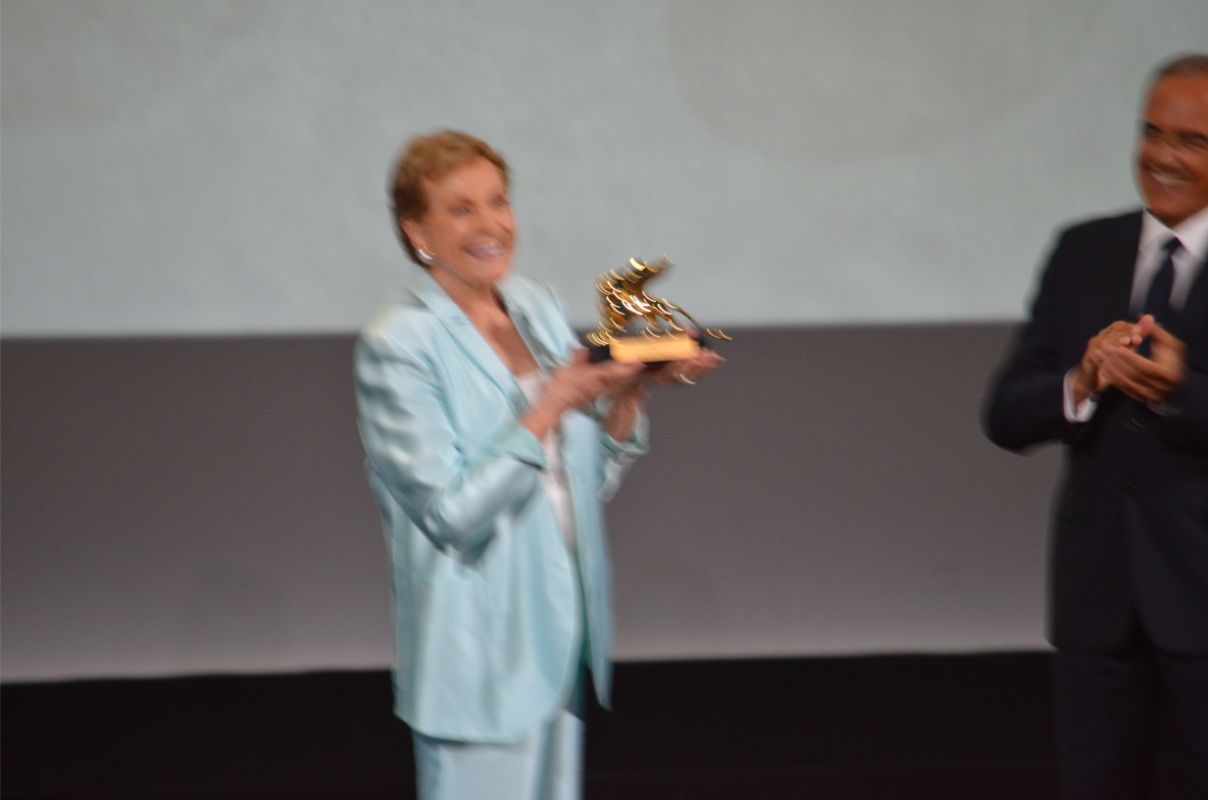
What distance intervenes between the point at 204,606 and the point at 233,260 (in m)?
1.13

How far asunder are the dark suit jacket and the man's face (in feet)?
0.31

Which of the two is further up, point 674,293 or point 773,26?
point 773,26

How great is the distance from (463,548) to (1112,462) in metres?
0.87

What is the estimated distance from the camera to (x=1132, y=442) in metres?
1.92

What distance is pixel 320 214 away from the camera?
3.00 metres

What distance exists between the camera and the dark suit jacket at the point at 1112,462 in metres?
1.88

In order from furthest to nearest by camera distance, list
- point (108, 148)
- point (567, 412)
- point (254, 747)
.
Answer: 1. point (254, 747)
2. point (108, 148)
3. point (567, 412)

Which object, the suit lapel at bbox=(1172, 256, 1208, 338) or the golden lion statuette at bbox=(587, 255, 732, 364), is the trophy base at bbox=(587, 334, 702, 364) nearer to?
the golden lion statuette at bbox=(587, 255, 732, 364)

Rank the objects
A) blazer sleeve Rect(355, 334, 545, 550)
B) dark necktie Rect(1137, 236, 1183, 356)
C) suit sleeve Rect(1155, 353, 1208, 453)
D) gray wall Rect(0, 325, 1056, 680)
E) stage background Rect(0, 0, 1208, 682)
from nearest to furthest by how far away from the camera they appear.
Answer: blazer sleeve Rect(355, 334, 545, 550), suit sleeve Rect(1155, 353, 1208, 453), dark necktie Rect(1137, 236, 1183, 356), stage background Rect(0, 0, 1208, 682), gray wall Rect(0, 325, 1056, 680)

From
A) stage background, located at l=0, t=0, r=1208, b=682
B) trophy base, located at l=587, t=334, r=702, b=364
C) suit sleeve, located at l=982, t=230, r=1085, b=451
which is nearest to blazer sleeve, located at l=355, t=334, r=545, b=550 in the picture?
trophy base, located at l=587, t=334, r=702, b=364

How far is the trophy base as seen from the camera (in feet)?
5.59

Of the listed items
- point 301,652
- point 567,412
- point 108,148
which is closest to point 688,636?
point 301,652

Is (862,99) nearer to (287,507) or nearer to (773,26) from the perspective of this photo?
(773,26)

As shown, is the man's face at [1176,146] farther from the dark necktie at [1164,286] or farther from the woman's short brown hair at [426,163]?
the woman's short brown hair at [426,163]
